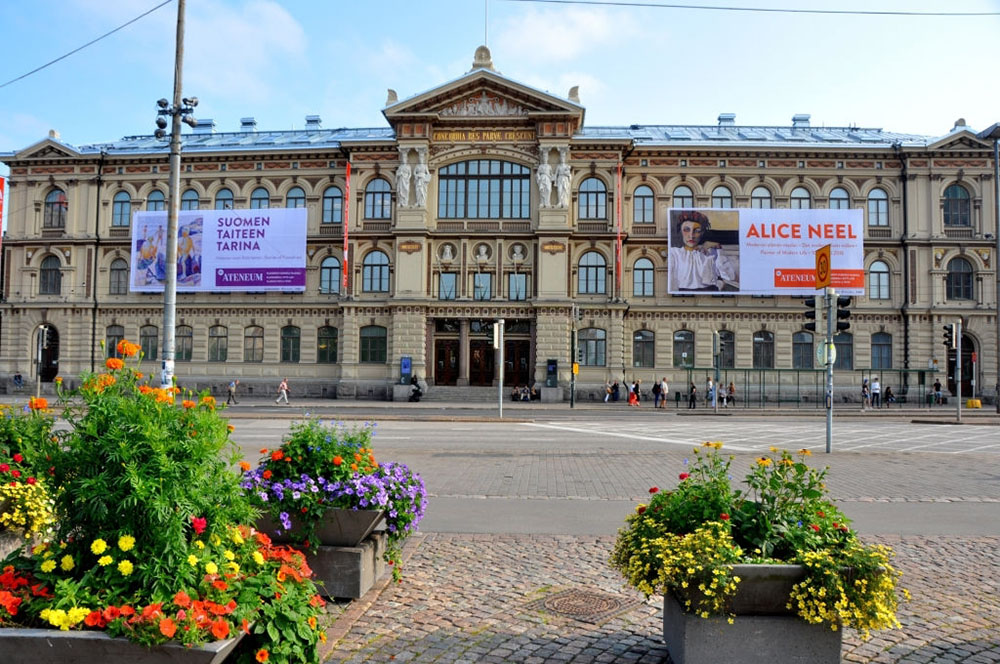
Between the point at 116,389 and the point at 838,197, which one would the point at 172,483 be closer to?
the point at 116,389

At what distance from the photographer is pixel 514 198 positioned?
45625mm

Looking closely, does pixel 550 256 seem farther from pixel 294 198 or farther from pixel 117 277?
pixel 117 277

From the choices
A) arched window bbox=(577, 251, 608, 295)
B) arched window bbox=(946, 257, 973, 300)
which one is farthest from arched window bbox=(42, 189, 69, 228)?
arched window bbox=(946, 257, 973, 300)

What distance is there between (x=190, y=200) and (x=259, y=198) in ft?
15.4

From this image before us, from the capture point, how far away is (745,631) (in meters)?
4.35

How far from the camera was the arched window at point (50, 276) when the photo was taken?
4972 centimetres

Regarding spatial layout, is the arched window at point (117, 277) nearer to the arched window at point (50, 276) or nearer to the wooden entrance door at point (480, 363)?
the arched window at point (50, 276)

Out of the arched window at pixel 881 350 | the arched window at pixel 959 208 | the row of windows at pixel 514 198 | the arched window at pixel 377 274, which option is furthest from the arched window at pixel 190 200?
the arched window at pixel 959 208

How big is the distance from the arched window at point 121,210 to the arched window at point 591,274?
99.4 feet

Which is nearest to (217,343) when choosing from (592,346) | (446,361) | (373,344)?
(373,344)

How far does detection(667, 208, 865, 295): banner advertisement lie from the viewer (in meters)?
44.7

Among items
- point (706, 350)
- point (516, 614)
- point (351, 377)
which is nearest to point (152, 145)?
point (351, 377)

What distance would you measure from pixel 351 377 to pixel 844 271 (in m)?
30.8

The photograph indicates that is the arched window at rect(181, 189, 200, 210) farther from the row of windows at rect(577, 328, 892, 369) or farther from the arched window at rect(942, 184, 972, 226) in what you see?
the arched window at rect(942, 184, 972, 226)
